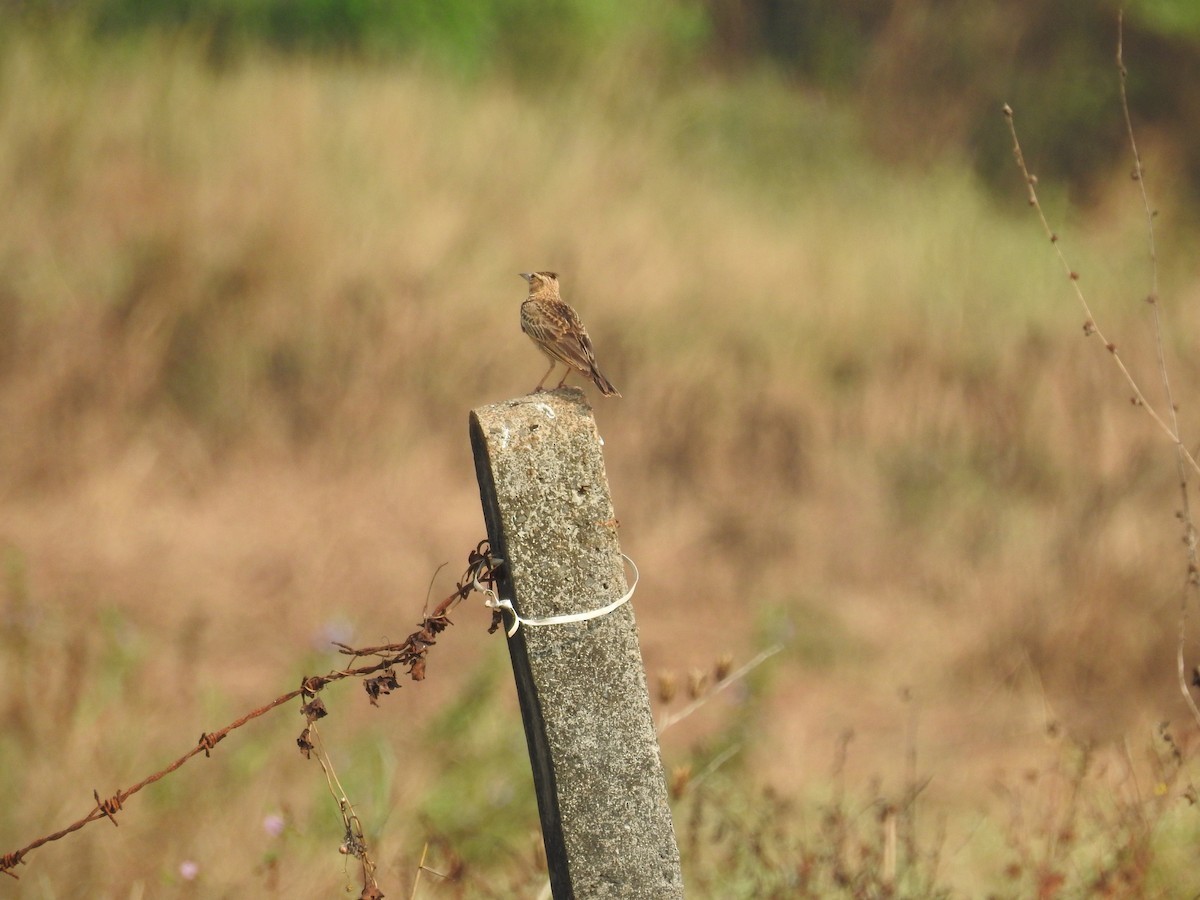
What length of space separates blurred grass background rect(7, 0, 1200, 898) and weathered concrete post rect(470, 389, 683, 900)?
6.76ft

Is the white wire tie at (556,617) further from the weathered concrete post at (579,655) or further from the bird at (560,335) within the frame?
the bird at (560,335)

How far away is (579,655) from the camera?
2357mm

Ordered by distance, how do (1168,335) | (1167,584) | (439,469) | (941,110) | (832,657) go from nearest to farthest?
(1167,584), (832,657), (439,469), (1168,335), (941,110)

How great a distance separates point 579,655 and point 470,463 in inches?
282

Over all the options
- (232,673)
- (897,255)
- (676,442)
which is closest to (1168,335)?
(897,255)

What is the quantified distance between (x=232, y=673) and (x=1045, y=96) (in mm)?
12116

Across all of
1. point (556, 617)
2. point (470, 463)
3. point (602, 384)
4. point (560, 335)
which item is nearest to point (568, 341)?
point (560, 335)

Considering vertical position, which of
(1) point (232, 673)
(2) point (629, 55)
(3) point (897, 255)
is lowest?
(1) point (232, 673)

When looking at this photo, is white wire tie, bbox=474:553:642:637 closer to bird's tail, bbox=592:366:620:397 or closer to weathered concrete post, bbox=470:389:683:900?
weathered concrete post, bbox=470:389:683:900

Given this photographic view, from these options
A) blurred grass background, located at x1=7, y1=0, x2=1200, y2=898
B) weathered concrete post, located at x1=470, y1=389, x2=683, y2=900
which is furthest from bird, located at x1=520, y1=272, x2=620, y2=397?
blurred grass background, located at x1=7, y1=0, x2=1200, y2=898

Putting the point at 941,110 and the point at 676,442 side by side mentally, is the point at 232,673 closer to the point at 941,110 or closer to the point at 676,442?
the point at 676,442

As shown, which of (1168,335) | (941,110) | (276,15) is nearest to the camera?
(1168,335)

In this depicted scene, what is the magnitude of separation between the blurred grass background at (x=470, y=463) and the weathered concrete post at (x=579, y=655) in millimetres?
2060

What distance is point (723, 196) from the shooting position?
500 inches
